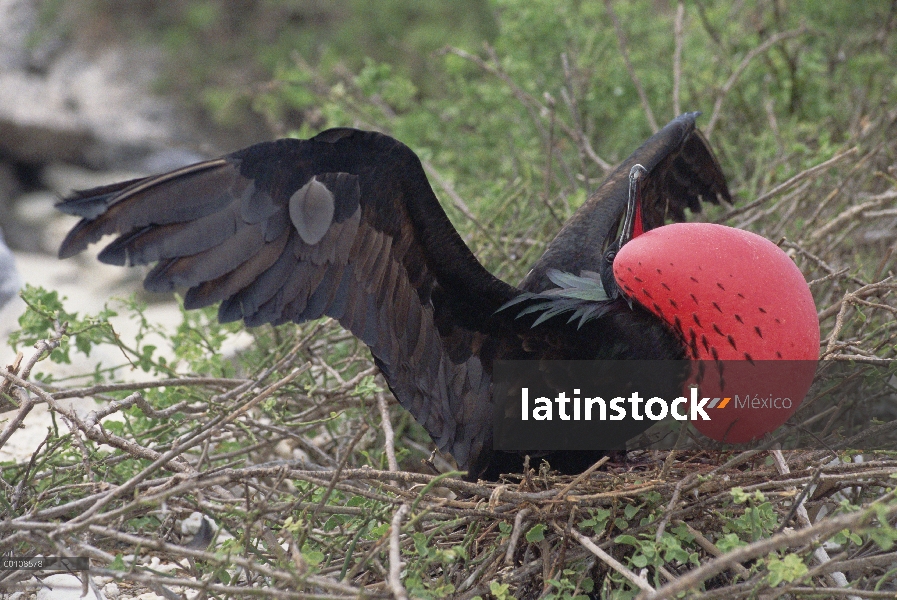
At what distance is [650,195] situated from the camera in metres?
2.37

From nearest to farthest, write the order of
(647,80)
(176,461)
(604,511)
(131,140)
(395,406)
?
(604,511) < (176,461) < (395,406) < (647,80) < (131,140)

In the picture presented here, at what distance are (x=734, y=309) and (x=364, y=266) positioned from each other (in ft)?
1.94

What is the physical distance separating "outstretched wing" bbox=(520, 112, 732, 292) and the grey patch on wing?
0.54 m

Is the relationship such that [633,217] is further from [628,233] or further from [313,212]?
[313,212]

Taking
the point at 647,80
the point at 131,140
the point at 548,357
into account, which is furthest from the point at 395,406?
the point at 131,140

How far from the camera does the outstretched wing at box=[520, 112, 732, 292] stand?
6.52 ft

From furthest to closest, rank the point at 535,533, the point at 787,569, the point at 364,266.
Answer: the point at 364,266 < the point at 535,533 < the point at 787,569

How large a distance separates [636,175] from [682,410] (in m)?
0.42

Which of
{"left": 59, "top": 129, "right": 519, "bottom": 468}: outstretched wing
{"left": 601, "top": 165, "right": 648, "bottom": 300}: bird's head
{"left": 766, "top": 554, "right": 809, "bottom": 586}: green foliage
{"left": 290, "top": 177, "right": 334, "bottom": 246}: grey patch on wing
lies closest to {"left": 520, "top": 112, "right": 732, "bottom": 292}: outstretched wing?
{"left": 601, "top": 165, "right": 648, "bottom": 300}: bird's head

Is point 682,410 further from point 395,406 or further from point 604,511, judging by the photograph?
point 395,406

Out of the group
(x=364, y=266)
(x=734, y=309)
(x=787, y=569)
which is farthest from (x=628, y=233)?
(x=787, y=569)

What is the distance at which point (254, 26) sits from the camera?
23.6 feet

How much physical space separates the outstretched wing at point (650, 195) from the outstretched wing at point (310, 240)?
0.34m

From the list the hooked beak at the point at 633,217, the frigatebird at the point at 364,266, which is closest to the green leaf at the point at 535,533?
the frigatebird at the point at 364,266
